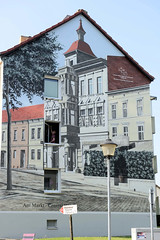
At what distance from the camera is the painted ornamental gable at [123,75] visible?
98.4 feet

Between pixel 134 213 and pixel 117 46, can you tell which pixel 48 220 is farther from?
pixel 117 46

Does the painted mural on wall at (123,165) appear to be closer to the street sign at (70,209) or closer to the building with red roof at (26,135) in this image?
the building with red roof at (26,135)

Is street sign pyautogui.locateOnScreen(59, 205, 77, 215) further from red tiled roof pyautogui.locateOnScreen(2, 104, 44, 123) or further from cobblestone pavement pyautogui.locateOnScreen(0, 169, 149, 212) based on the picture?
red tiled roof pyautogui.locateOnScreen(2, 104, 44, 123)

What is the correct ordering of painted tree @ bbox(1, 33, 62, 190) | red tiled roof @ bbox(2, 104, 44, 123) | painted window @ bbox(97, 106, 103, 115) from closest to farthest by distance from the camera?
painted tree @ bbox(1, 33, 62, 190) → red tiled roof @ bbox(2, 104, 44, 123) → painted window @ bbox(97, 106, 103, 115)

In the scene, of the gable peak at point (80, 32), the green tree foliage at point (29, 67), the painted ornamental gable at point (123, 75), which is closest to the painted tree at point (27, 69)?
the green tree foliage at point (29, 67)

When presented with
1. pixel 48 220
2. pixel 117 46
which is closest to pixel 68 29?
pixel 117 46

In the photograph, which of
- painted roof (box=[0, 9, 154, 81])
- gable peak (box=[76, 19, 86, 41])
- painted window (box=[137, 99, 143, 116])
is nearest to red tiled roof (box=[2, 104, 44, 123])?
painted roof (box=[0, 9, 154, 81])

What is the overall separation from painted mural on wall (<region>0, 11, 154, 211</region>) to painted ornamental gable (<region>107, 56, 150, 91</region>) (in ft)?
0.26

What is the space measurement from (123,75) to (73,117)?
5.75 metres

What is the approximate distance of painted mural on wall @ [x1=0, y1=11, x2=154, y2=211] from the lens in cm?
2534

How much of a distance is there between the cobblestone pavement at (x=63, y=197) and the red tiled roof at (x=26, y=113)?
343cm

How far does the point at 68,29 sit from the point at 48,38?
2.03 m

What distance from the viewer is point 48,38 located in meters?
27.6

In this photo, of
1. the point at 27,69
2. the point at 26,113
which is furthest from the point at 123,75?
the point at 26,113
